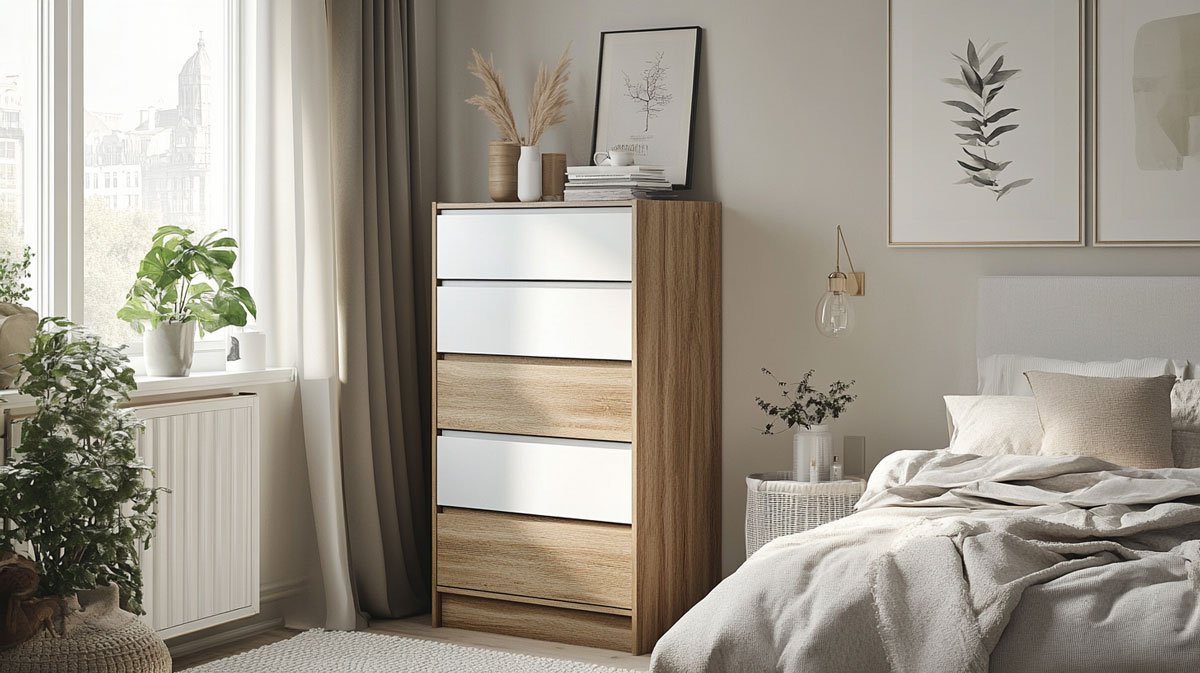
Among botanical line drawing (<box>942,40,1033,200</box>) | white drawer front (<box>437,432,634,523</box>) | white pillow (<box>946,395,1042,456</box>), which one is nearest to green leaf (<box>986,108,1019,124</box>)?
botanical line drawing (<box>942,40,1033,200</box>)

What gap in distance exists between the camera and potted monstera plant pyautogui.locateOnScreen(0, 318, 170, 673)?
2.89 m

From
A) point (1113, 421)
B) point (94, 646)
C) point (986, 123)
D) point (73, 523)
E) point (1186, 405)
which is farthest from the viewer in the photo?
point (986, 123)

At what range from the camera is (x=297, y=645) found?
4066 mm

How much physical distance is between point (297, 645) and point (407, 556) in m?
0.63

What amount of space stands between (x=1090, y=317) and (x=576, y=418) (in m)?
1.61

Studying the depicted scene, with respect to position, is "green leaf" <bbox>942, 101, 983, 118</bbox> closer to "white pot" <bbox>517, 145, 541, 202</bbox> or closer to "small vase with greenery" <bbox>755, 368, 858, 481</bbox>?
"small vase with greenery" <bbox>755, 368, 858, 481</bbox>

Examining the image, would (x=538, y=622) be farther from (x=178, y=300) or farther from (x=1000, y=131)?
(x=1000, y=131)

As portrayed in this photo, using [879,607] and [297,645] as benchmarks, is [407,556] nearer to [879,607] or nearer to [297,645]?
[297,645]

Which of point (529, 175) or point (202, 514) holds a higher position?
point (529, 175)

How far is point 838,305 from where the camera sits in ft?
13.4

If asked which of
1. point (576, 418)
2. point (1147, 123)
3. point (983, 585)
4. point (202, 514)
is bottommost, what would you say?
point (202, 514)

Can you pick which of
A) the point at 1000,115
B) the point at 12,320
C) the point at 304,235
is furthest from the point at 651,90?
the point at 12,320

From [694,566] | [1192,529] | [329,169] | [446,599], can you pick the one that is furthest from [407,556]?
[1192,529]

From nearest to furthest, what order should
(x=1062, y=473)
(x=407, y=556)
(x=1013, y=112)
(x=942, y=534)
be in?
(x=942, y=534) → (x=1062, y=473) → (x=1013, y=112) → (x=407, y=556)
